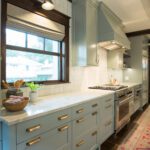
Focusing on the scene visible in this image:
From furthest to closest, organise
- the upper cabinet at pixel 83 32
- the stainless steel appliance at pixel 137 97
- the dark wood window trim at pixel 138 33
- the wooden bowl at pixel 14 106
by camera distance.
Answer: the dark wood window trim at pixel 138 33 < the stainless steel appliance at pixel 137 97 < the upper cabinet at pixel 83 32 < the wooden bowl at pixel 14 106

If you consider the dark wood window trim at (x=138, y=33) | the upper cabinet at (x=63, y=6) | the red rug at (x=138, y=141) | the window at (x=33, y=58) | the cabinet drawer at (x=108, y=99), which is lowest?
the red rug at (x=138, y=141)

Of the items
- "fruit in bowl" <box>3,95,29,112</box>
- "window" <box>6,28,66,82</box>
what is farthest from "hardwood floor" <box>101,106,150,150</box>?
"fruit in bowl" <box>3,95,29,112</box>

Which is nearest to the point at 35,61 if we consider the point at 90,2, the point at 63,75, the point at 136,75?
the point at 63,75

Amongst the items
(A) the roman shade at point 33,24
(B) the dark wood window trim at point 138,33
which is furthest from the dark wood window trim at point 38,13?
(B) the dark wood window trim at point 138,33

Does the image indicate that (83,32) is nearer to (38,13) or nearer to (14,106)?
(38,13)

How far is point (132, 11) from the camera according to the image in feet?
10.7

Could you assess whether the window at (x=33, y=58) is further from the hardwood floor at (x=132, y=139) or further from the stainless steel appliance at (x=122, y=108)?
the hardwood floor at (x=132, y=139)

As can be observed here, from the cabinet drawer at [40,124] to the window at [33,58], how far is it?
82 cm

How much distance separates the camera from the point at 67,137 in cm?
166

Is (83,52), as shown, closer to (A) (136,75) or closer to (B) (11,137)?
(B) (11,137)

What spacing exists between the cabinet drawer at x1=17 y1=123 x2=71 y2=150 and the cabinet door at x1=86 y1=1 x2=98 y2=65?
1419 millimetres

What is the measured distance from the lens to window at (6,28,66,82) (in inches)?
76.2

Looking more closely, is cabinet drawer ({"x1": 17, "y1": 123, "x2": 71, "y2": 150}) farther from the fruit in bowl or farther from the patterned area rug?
the patterned area rug

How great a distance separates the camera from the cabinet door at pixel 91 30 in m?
2.70
